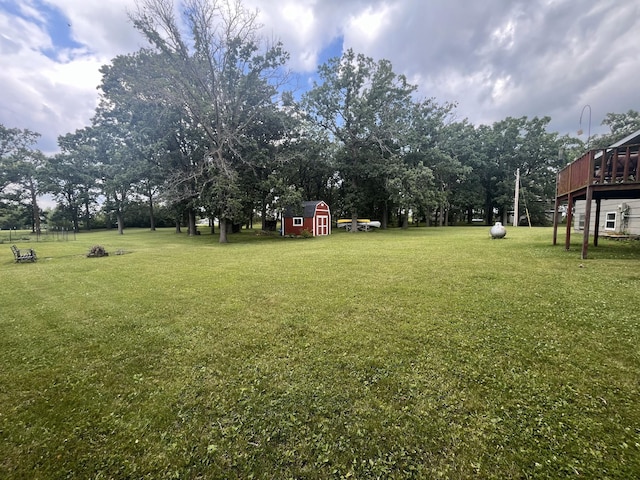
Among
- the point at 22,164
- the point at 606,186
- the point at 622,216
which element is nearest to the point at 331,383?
the point at 606,186

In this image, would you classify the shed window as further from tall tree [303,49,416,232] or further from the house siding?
tall tree [303,49,416,232]

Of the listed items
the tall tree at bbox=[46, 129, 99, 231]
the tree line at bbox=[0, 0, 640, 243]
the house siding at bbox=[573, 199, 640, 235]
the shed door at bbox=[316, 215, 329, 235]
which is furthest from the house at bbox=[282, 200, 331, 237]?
the tall tree at bbox=[46, 129, 99, 231]

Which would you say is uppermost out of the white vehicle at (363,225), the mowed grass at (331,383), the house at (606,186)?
the house at (606,186)

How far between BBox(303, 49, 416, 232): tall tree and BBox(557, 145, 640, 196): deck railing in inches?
631

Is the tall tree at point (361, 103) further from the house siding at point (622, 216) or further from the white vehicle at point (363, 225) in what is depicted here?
the house siding at point (622, 216)

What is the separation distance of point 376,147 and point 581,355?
27.8 meters

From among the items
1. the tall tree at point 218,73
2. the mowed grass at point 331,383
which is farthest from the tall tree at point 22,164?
the mowed grass at point 331,383

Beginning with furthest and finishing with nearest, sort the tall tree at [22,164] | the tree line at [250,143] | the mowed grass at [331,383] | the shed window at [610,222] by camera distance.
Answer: the tall tree at [22,164] < the tree line at [250,143] < the shed window at [610,222] < the mowed grass at [331,383]

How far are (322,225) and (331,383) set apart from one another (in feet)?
78.3

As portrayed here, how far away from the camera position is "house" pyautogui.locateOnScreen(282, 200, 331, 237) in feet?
83.5

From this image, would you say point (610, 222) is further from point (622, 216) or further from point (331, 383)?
point (331, 383)

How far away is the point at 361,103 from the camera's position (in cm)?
2538

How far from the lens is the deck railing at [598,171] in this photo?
7742 millimetres

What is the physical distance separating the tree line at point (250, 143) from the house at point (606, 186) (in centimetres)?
1346
